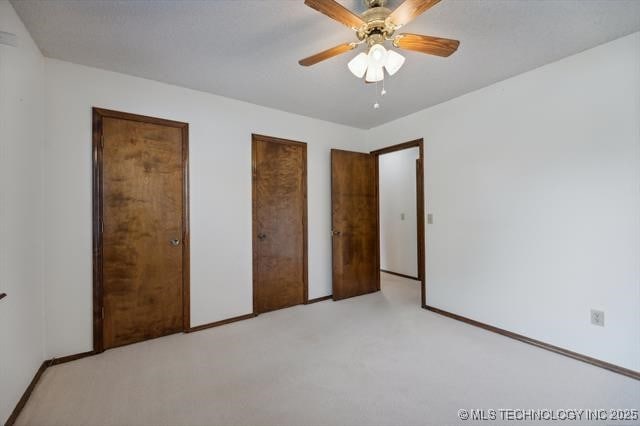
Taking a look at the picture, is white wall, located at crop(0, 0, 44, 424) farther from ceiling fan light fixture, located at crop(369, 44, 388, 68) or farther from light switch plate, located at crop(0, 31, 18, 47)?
ceiling fan light fixture, located at crop(369, 44, 388, 68)

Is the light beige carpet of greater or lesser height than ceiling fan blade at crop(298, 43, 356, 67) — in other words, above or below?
below

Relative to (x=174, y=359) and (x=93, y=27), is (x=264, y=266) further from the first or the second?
(x=93, y=27)

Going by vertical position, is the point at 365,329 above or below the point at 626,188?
below

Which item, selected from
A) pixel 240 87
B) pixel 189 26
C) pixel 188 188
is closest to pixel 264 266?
pixel 188 188

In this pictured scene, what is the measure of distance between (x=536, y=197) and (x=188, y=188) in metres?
3.22

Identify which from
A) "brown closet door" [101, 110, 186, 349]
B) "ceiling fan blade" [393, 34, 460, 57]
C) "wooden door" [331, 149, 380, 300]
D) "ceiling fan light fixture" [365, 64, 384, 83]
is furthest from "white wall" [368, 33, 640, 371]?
"brown closet door" [101, 110, 186, 349]

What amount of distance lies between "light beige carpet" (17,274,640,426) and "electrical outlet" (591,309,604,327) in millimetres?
330

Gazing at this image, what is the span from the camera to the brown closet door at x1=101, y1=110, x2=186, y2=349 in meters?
2.44

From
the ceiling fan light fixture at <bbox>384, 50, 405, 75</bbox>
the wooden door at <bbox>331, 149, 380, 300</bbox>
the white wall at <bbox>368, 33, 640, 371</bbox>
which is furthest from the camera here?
the wooden door at <bbox>331, 149, 380, 300</bbox>

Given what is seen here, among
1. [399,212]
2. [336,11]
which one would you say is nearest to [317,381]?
[336,11]

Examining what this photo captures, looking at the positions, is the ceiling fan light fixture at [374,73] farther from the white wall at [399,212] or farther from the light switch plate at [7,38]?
the white wall at [399,212]

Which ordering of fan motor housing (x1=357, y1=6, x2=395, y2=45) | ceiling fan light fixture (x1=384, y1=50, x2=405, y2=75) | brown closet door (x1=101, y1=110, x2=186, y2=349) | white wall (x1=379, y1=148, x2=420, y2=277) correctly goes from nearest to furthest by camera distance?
fan motor housing (x1=357, y1=6, x2=395, y2=45) < ceiling fan light fixture (x1=384, y1=50, x2=405, y2=75) < brown closet door (x1=101, y1=110, x2=186, y2=349) < white wall (x1=379, y1=148, x2=420, y2=277)

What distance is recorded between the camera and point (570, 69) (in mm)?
2279

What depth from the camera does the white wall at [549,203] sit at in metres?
2.04
